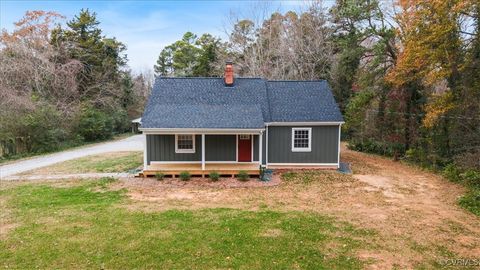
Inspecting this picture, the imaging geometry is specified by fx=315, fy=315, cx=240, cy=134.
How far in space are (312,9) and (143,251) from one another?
94.3 feet

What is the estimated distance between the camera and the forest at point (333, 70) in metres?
13.0

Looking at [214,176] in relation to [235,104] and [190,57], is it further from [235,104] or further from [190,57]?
[190,57]

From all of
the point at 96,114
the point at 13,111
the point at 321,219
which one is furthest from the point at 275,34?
the point at 321,219

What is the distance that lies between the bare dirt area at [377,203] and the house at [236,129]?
53.5 inches

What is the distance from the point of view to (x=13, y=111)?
19.2 metres

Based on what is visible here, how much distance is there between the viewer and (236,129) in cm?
1343

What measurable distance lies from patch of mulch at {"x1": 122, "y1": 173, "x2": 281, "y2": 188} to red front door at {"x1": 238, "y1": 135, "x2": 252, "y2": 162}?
186cm

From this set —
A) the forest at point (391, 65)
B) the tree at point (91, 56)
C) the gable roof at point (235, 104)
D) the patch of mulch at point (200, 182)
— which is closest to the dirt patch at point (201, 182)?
the patch of mulch at point (200, 182)

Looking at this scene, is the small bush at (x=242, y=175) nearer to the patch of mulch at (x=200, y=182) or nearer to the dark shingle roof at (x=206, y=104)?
the patch of mulch at (x=200, y=182)

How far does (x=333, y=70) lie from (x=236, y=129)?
57.4 ft

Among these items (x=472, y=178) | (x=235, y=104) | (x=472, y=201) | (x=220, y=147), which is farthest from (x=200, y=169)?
(x=472, y=178)

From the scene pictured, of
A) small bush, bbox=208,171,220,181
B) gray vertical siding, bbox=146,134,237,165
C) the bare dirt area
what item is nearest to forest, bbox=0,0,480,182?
the bare dirt area

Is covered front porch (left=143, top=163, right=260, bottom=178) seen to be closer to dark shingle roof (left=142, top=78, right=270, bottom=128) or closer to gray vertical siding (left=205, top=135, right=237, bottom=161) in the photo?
gray vertical siding (left=205, top=135, right=237, bottom=161)

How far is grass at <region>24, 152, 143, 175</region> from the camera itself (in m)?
15.0
